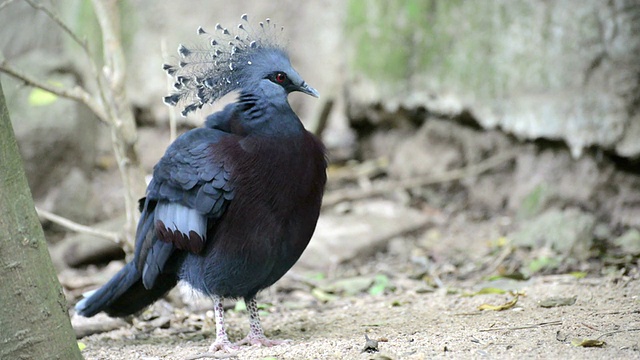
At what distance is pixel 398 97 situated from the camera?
684 cm

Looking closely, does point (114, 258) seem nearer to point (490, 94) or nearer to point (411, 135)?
point (411, 135)

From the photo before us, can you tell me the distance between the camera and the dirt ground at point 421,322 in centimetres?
314

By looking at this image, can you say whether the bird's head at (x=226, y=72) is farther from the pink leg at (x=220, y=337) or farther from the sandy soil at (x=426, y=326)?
the sandy soil at (x=426, y=326)

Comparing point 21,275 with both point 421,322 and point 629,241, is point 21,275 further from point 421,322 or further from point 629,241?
point 629,241

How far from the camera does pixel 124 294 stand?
400 centimetres

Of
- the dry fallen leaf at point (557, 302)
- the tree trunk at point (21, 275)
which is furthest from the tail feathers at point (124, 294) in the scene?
the dry fallen leaf at point (557, 302)

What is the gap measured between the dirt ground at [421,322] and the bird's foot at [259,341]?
0.08m

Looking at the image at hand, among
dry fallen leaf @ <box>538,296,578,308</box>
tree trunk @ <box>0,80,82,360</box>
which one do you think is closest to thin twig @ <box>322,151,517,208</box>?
dry fallen leaf @ <box>538,296,578,308</box>

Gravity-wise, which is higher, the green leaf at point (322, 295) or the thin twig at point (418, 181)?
the thin twig at point (418, 181)

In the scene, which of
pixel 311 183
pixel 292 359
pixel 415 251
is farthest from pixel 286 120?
pixel 415 251

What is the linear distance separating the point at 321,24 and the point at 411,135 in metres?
1.77

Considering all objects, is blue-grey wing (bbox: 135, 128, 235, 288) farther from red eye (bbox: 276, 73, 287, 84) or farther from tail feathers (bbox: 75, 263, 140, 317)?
red eye (bbox: 276, 73, 287, 84)

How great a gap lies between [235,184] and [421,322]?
1.25 m

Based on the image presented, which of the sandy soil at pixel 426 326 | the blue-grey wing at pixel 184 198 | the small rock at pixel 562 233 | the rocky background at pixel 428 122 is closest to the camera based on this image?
the sandy soil at pixel 426 326
